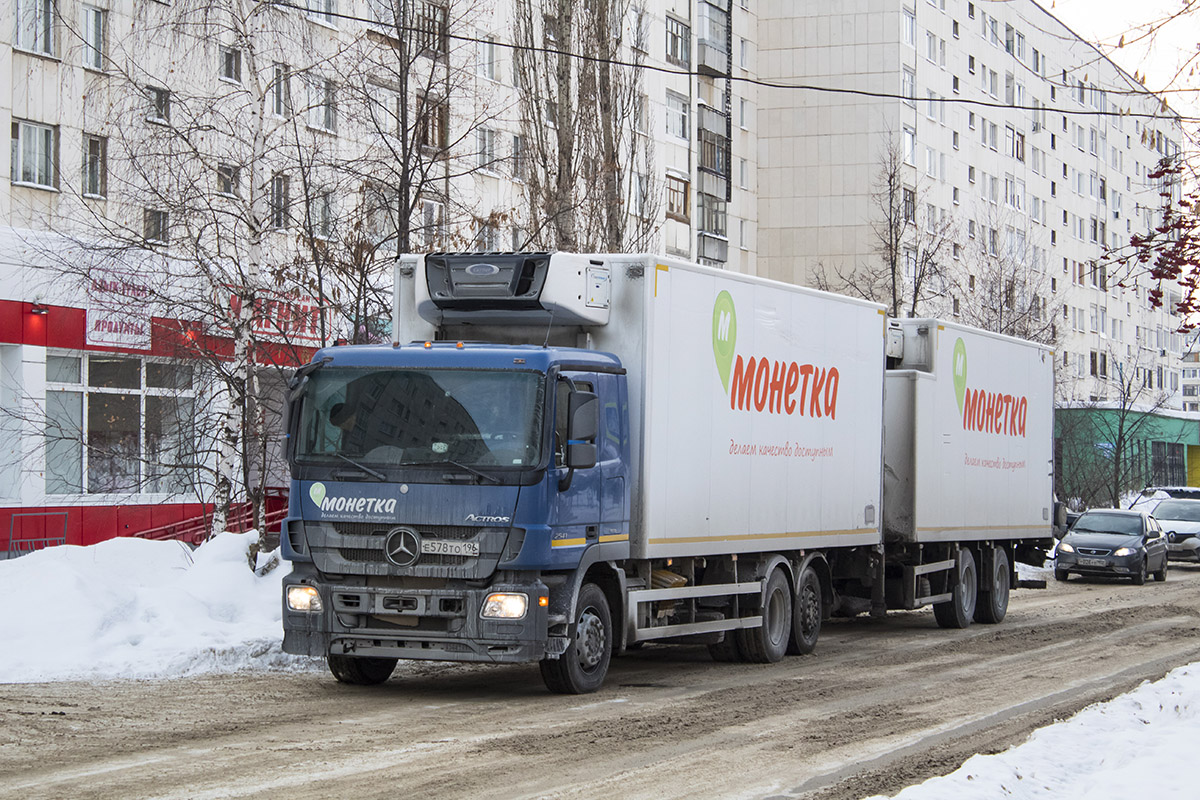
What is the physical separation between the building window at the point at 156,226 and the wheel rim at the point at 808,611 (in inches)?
330

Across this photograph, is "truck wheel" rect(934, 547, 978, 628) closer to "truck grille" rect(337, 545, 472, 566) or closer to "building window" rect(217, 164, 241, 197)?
"truck grille" rect(337, 545, 472, 566)

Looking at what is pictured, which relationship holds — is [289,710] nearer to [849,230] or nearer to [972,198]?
[849,230]

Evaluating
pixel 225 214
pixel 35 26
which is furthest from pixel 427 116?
pixel 35 26

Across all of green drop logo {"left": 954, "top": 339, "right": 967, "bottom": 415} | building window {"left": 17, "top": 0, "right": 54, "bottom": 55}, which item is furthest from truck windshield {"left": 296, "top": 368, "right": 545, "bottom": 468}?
building window {"left": 17, "top": 0, "right": 54, "bottom": 55}

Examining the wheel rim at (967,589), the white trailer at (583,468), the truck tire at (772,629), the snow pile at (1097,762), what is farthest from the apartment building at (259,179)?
the wheel rim at (967,589)

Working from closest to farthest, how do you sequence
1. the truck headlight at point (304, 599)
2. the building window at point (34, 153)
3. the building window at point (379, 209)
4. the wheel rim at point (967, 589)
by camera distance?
1. the truck headlight at point (304, 599)
2. the building window at point (379, 209)
3. the wheel rim at point (967, 589)
4. the building window at point (34, 153)

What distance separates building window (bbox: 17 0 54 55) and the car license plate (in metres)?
18.9

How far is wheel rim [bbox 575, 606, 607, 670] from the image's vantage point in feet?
40.3

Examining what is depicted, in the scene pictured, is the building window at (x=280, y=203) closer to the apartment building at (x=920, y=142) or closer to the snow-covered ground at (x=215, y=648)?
the snow-covered ground at (x=215, y=648)

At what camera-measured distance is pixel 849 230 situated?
63188mm

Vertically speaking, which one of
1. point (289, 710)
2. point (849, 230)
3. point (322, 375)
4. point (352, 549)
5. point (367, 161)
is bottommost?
point (289, 710)

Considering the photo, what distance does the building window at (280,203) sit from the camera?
1844 cm

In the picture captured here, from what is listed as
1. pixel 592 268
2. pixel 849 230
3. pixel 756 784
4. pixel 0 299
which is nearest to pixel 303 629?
pixel 592 268

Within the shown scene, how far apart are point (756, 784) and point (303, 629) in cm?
464
